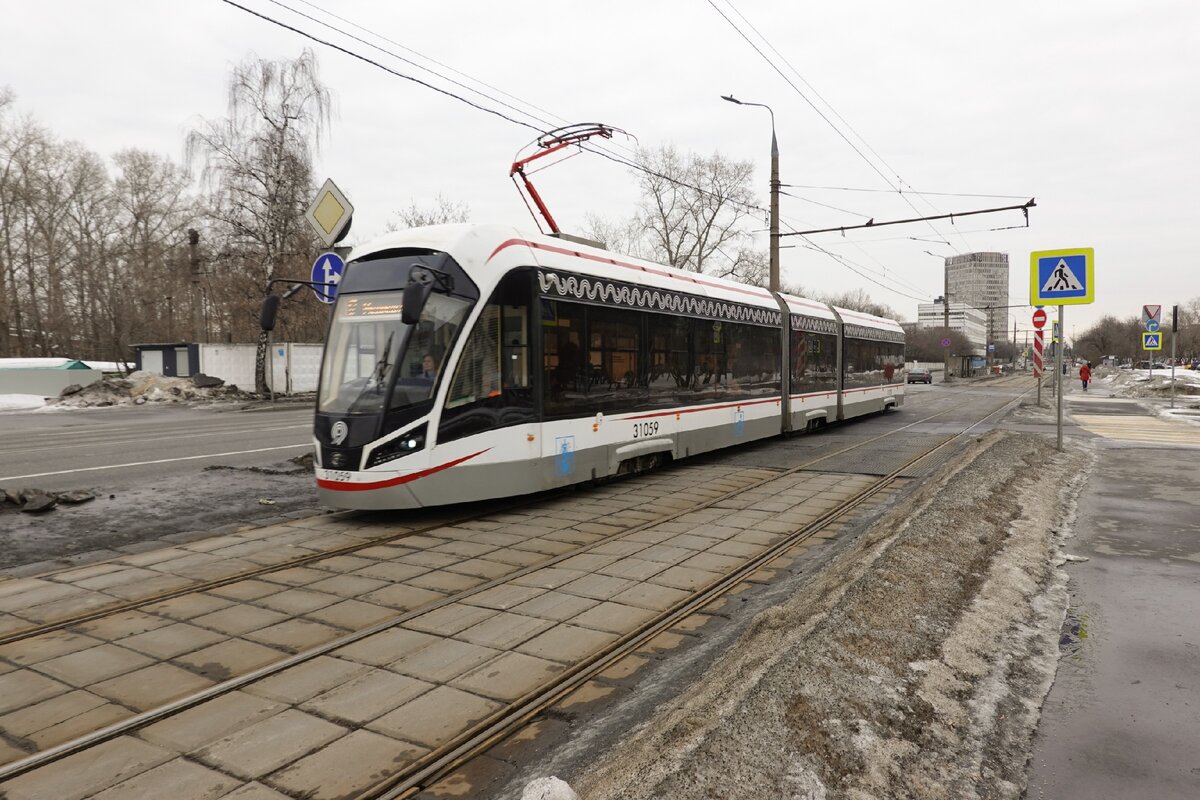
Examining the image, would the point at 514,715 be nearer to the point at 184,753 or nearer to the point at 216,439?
the point at 184,753

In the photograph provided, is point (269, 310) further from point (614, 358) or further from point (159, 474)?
point (159, 474)

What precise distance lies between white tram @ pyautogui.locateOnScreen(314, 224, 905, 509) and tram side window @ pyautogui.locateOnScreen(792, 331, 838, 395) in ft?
16.6

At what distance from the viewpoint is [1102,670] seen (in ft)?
13.6

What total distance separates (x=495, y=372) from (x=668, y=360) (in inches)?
147

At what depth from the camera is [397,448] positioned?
7238 mm

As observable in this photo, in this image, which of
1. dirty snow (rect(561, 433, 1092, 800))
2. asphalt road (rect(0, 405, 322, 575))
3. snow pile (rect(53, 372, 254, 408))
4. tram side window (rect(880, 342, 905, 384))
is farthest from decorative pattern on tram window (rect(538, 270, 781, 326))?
snow pile (rect(53, 372, 254, 408))

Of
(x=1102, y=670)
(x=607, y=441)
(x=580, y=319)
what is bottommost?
(x=1102, y=670)

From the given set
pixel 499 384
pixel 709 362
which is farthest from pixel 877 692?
pixel 709 362

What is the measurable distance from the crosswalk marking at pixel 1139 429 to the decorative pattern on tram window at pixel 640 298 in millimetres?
8696

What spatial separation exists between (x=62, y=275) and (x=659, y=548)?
169 feet

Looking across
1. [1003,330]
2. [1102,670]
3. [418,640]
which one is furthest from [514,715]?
[1003,330]

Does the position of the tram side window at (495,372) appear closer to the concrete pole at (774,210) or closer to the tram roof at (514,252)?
the tram roof at (514,252)

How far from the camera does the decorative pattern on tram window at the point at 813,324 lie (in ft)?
53.3

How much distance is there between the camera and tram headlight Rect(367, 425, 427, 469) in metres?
7.22
